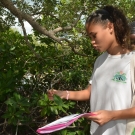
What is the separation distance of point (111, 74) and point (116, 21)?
344 millimetres

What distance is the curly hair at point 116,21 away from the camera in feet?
5.52

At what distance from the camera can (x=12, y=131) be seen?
106 inches

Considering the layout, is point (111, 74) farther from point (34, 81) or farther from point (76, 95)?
point (34, 81)

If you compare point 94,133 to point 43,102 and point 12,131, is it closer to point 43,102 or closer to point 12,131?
point 43,102

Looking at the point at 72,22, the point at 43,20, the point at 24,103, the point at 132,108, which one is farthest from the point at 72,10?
the point at 132,108

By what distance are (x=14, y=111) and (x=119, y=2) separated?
301 cm

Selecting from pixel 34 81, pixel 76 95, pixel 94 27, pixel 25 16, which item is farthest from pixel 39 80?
pixel 25 16

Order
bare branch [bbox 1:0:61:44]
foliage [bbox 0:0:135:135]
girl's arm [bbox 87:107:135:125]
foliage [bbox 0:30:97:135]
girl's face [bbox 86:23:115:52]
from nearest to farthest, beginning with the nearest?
girl's arm [bbox 87:107:135:125]
girl's face [bbox 86:23:115:52]
foliage [bbox 0:0:135:135]
foliage [bbox 0:30:97:135]
bare branch [bbox 1:0:61:44]

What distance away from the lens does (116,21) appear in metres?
1.71

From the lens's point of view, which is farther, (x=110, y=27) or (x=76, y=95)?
(x=76, y=95)

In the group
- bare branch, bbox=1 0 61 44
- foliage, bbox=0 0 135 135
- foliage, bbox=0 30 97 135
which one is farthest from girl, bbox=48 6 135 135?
bare branch, bbox=1 0 61 44

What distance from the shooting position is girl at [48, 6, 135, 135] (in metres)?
1.56

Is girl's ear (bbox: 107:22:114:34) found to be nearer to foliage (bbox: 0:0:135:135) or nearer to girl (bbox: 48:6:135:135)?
girl (bbox: 48:6:135:135)

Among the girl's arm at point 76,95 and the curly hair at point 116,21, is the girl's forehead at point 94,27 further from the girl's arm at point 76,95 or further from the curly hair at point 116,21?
the girl's arm at point 76,95
